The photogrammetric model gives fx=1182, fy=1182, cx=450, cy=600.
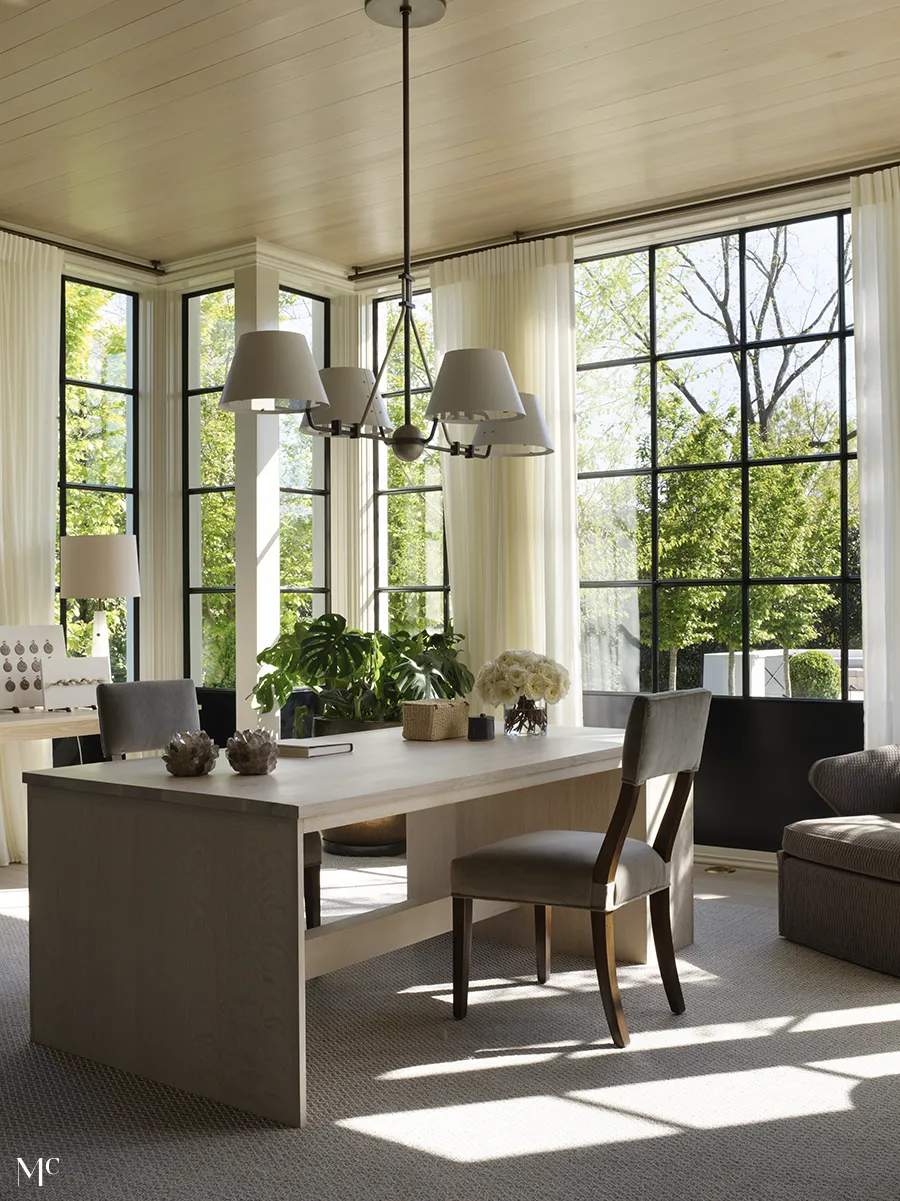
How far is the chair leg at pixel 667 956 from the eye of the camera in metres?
3.48

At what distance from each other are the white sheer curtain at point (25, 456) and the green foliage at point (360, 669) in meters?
1.20

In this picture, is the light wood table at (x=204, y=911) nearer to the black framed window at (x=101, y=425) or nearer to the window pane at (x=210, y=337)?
the black framed window at (x=101, y=425)

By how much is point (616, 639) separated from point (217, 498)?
2.40 metres

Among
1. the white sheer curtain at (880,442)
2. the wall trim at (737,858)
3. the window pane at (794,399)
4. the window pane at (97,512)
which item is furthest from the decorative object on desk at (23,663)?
the white sheer curtain at (880,442)

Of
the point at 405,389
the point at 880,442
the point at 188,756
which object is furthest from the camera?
the point at 880,442

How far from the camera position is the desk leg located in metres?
2.77

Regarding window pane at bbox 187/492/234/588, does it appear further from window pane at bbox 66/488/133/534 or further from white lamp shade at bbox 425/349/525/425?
white lamp shade at bbox 425/349/525/425

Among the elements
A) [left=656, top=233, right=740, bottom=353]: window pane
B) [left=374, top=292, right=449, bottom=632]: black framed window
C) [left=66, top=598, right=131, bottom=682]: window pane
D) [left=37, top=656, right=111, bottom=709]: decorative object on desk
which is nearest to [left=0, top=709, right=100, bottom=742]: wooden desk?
[left=37, top=656, right=111, bottom=709]: decorative object on desk

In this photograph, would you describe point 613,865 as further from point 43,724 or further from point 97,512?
point 97,512

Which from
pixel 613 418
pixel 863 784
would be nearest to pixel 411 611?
pixel 613 418

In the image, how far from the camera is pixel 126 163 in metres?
5.12

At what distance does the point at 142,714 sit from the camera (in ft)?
13.8

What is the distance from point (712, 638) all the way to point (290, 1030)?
11.3 feet

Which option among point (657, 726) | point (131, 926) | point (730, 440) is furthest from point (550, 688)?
point (730, 440)
